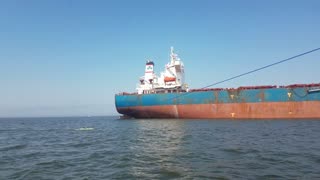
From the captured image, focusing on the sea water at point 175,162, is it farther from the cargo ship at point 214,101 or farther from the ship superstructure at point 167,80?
the ship superstructure at point 167,80

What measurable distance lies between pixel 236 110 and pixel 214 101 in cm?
291

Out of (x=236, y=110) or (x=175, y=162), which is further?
(x=236, y=110)

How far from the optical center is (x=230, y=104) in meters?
39.2

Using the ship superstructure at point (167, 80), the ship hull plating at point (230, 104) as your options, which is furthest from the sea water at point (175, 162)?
the ship superstructure at point (167, 80)

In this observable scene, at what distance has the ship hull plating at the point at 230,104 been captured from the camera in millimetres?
36219

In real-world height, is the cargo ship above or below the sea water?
above

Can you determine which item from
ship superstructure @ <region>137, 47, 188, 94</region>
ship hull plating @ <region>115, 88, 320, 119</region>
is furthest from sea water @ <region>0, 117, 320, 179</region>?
ship superstructure @ <region>137, 47, 188, 94</region>

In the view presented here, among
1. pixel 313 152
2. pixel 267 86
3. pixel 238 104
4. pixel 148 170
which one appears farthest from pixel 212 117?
pixel 148 170

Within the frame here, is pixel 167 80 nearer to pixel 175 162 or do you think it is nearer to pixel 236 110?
pixel 236 110

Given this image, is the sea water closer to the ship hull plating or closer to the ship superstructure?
the ship hull plating

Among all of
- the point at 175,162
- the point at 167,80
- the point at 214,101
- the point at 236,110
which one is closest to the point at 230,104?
the point at 236,110

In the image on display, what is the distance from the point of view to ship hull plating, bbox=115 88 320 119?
1426 inches

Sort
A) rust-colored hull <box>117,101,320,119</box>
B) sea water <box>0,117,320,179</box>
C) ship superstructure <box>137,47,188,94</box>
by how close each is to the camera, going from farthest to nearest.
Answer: ship superstructure <box>137,47,188,94</box> → rust-colored hull <box>117,101,320,119</box> → sea water <box>0,117,320,179</box>

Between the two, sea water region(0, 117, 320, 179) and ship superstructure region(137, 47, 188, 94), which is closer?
sea water region(0, 117, 320, 179)
